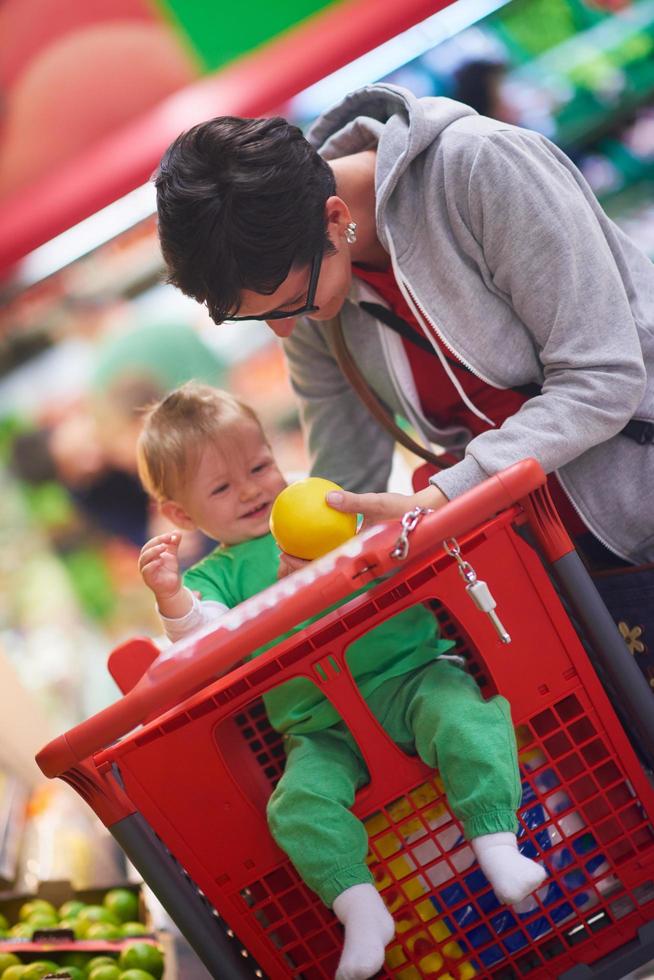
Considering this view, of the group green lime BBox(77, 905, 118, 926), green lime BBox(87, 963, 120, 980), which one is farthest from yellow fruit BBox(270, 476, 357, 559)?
green lime BBox(77, 905, 118, 926)

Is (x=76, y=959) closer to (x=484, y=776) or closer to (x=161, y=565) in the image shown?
(x=161, y=565)

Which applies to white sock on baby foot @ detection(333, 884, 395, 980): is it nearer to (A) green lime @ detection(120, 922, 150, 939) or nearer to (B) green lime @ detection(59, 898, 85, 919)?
(A) green lime @ detection(120, 922, 150, 939)

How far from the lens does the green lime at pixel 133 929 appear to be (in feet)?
8.98

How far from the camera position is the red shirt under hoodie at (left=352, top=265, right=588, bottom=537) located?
2.13 m

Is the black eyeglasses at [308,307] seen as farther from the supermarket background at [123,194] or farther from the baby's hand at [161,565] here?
the supermarket background at [123,194]

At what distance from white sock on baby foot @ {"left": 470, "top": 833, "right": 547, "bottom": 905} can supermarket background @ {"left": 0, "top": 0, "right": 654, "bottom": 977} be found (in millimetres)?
2131

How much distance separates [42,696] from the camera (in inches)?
159

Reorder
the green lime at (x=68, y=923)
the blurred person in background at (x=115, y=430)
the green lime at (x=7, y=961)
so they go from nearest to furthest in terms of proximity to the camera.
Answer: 1. the green lime at (x=7, y=961)
2. the green lime at (x=68, y=923)
3. the blurred person in background at (x=115, y=430)

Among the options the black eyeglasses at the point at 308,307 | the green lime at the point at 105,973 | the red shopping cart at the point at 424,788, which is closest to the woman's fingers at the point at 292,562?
the red shopping cart at the point at 424,788

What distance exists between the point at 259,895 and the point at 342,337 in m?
1.07

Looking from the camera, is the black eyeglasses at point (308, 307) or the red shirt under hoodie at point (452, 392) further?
the red shirt under hoodie at point (452, 392)

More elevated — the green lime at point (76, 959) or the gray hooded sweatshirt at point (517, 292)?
the gray hooded sweatshirt at point (517, 292)

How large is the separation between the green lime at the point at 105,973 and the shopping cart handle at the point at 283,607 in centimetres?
94

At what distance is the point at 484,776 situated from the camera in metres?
1.72
